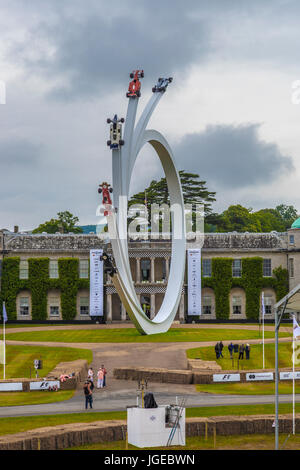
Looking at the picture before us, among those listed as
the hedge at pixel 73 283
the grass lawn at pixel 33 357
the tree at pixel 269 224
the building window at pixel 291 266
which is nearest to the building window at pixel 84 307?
the hedge at pixel 73 283

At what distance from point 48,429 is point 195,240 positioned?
207 ft

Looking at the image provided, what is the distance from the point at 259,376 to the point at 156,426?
18.3 meters

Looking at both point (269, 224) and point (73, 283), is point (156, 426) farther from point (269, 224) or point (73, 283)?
point (269, 224)

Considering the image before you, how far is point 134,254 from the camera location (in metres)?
84.9

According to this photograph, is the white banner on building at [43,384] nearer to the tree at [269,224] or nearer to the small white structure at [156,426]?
the small white structure at [156,426]

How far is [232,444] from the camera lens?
24.3 m

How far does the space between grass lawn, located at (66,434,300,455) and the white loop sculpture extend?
18.9 metres

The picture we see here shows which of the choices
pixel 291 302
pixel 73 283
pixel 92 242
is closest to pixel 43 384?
pixel 291 302

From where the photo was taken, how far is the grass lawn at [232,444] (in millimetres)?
23500

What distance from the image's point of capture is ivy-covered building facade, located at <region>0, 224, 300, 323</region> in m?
85.9

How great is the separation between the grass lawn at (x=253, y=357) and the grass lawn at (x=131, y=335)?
6930 mm
